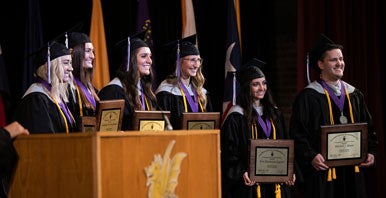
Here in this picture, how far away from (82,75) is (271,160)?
1648mm

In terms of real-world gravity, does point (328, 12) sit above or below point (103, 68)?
above

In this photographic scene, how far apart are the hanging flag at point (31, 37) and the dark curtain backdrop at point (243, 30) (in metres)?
0.10

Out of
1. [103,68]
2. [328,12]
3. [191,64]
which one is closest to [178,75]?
[191,64]

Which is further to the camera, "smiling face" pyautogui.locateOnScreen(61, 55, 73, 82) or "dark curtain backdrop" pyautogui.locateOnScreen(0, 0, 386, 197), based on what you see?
"dark curtain backdrop" pyautogui.locateOnScreen(0, 0, 386, 197)

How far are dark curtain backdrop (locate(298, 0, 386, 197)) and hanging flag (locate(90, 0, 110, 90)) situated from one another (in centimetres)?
201

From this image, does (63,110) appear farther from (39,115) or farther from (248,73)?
(248,73)

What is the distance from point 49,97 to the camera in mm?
5246

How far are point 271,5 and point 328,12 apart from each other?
3.00 ft

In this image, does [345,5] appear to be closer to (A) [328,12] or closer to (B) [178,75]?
(A) [328,12]

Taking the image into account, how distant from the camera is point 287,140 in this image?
19.3ft

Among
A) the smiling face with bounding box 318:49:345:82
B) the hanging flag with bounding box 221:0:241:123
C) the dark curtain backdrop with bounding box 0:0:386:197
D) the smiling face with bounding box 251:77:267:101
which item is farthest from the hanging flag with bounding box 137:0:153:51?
the smiling face with bounding box 318:49:345:82

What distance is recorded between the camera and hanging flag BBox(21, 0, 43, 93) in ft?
22.3

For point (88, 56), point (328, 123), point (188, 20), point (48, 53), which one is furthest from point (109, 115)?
point (188, 20)

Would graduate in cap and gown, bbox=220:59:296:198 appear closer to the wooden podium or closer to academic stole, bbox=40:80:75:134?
academic stole, bbox=40:80:75:134
